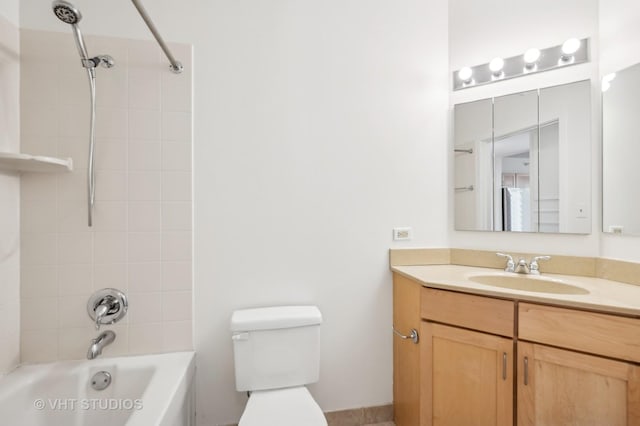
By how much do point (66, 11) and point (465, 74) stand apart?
2.02 meters

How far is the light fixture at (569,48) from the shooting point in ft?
5.36

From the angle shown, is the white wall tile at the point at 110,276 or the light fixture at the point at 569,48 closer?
the white wall tile at the point at 110,276

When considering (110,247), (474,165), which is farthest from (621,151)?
(110,247)

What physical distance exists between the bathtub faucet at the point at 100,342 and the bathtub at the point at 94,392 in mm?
108

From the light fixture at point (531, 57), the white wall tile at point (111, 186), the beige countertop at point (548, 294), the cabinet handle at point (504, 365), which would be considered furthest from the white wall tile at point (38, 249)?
the light fixture at point (531, 57)

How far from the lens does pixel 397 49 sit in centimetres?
183

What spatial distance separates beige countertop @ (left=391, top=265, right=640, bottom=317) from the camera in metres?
1.10

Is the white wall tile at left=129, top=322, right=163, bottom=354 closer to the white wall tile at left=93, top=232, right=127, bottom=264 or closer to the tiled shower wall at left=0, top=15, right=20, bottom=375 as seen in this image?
the white wall tile at left=93, top=232, right=127, bottom=264

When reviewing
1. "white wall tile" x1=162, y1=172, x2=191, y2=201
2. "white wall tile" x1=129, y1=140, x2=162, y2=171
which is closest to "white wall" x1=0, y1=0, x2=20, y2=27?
"white wall tile" x1=129, y1=140, x2=162, y2=171

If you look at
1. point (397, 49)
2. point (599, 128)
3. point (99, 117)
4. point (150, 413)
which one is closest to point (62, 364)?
point (150, 413)

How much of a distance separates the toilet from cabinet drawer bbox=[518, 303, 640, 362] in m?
0.94

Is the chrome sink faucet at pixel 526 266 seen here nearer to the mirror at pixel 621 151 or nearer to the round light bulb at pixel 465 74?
the mirror at pixel 621 151

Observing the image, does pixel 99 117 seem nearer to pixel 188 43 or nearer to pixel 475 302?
pixel 188 43

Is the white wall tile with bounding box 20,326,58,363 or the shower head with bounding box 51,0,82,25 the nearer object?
the shower head with bounding box 51,0,82,25
